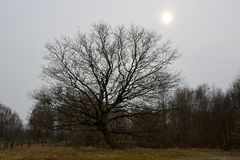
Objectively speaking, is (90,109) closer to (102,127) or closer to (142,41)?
(102,127)

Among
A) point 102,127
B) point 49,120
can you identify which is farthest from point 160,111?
point 49,120

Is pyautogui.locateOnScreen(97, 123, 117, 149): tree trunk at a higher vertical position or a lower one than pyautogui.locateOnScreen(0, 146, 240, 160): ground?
higher

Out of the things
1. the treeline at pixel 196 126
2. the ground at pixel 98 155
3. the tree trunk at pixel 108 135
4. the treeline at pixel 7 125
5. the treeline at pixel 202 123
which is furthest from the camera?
the treeline at pixel 7 125

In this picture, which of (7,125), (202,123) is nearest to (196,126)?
(202,123)

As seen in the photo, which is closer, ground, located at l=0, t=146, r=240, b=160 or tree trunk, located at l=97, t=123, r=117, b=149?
ground, located at l=0, t=146, r=240, b=160

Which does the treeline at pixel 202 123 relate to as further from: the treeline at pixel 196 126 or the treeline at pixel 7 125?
the treeline at pixel 7 125

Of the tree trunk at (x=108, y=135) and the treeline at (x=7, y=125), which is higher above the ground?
the treeline at (x=7, y=125)

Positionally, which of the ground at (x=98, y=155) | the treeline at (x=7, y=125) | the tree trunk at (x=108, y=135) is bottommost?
the ground at (x=98, y=155)

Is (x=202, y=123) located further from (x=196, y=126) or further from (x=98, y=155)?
(x=98, y=155)

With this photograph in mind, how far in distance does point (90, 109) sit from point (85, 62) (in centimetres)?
406

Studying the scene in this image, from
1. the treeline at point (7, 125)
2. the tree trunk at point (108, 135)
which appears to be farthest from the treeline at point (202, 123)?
the treeline at point (7, 125)

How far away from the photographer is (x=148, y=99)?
27656 millimetres

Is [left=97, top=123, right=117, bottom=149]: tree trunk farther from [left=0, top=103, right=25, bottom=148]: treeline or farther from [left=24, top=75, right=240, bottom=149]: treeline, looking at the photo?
[left=0, top=103, right=25, bottom=148]: treeline

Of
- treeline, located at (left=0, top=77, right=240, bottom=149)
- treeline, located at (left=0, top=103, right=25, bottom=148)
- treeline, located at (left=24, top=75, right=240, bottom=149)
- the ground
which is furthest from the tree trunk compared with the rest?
treeline, located at (left=0, top=103, right=25, bottom=148)
